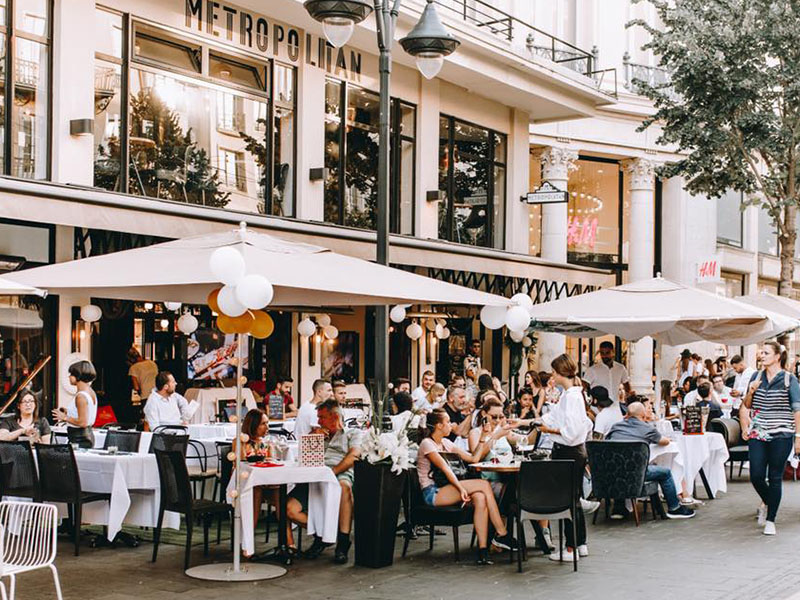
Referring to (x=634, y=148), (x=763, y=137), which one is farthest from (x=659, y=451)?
(x=634, y=148)

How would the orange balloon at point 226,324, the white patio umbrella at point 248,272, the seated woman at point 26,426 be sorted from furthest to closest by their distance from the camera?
the seated woman at point 26,426 → the orange balloon at point 226,324 → the white patio umbrella at point 248,272

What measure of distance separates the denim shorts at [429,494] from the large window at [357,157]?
1089 centimetres

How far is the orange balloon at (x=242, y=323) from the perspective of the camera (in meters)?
9.66

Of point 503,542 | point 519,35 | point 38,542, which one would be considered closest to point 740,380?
point 503,542

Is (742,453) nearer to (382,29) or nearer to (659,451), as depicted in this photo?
(659,451)

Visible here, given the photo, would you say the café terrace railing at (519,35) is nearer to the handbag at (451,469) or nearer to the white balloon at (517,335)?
the white balloon at (517,335)

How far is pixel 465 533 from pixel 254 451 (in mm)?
2669

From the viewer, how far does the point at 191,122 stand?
714 inches

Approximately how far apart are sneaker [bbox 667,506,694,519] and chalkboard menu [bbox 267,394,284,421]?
18.3 feet

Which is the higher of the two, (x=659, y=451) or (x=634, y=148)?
(x=634, y=148)

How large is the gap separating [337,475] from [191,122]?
919 centimetres

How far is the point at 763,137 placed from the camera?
22.6 m

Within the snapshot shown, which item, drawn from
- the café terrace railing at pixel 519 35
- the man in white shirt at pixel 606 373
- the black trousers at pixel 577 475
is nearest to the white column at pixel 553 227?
the café terrace railing at pixel 519 35

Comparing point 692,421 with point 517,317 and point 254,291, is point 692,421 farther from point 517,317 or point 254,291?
point 254,291
